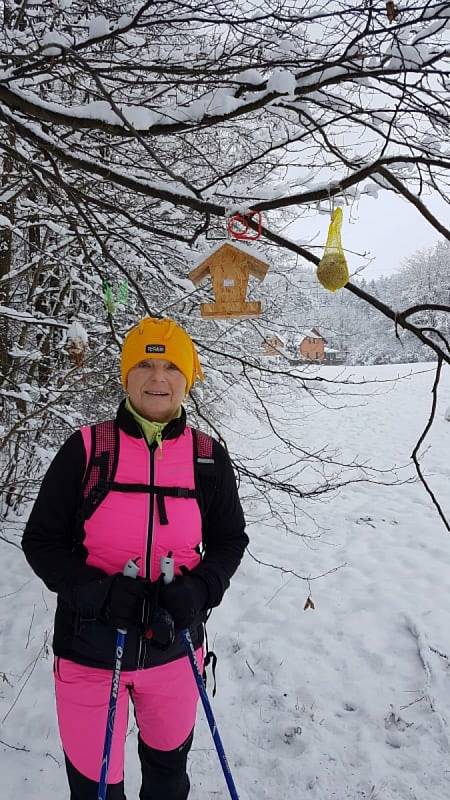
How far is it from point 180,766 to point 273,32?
3045 millimetres

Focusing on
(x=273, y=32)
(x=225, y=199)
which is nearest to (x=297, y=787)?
(x=225, y=199)

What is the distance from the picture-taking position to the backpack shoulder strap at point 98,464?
1.56 m

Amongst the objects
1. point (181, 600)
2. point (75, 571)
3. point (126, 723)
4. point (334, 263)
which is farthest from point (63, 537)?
point (334, 263)

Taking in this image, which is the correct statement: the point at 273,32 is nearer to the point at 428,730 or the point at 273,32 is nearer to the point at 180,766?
the point at 180,766

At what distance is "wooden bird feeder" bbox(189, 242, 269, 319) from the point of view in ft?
6.14

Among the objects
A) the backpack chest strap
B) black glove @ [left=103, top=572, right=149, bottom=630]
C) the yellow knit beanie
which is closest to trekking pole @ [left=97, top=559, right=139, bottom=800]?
black glove @ [left=103, top=572, right=149, bottom=630]

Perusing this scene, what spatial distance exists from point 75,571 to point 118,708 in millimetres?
503

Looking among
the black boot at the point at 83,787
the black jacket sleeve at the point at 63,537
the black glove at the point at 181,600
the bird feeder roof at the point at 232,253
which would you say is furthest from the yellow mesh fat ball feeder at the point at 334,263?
the black boot at the point at 83,787

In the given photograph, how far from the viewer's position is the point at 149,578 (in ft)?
5.24

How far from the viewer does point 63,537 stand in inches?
63.1

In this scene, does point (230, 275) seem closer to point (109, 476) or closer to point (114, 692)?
point (109, 476)

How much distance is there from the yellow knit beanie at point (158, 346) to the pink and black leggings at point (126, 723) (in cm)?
99

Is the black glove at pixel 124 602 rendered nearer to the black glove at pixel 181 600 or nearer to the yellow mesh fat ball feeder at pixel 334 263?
the black glove at pixel 181 600

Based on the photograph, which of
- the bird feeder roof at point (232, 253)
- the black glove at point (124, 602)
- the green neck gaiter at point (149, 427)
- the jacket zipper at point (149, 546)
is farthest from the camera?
the bird feeder roof at point (232, 253)
